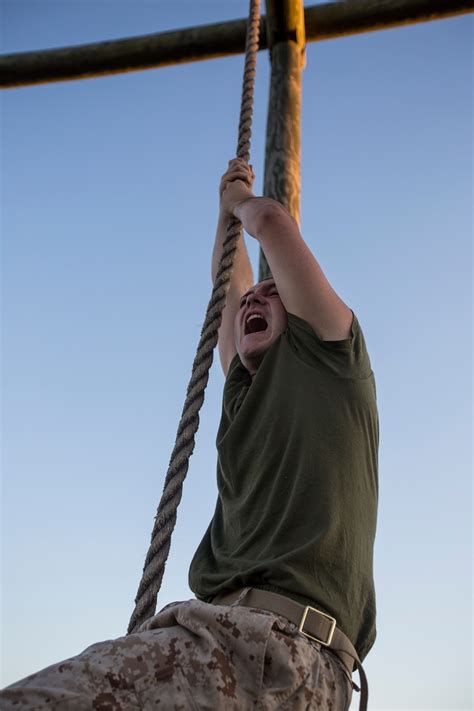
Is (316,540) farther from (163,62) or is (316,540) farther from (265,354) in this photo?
(163,62)

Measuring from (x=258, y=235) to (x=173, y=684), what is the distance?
3.64ft

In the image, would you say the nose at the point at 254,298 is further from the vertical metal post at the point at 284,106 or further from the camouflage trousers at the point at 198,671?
the camouflage trousers at the point at 198,671

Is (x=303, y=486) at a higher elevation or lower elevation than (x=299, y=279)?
Result: lower

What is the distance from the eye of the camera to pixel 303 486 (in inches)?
63.9

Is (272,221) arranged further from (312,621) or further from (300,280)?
(312,621)

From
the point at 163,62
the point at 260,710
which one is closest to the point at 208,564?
the point at 260,710

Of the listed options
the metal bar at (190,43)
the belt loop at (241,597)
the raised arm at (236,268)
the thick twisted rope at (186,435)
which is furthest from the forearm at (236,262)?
the metal bar at (190,43)

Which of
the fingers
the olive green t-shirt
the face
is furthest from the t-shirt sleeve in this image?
the fingers

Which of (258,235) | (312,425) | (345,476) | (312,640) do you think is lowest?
(312,640)

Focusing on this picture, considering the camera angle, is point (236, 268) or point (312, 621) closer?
point (312, 621)

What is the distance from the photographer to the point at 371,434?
5.81ft

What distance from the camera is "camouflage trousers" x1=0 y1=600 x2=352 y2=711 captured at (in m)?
1.29

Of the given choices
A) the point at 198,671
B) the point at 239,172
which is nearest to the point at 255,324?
the point at 239,172

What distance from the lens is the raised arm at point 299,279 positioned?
1.84 meters
